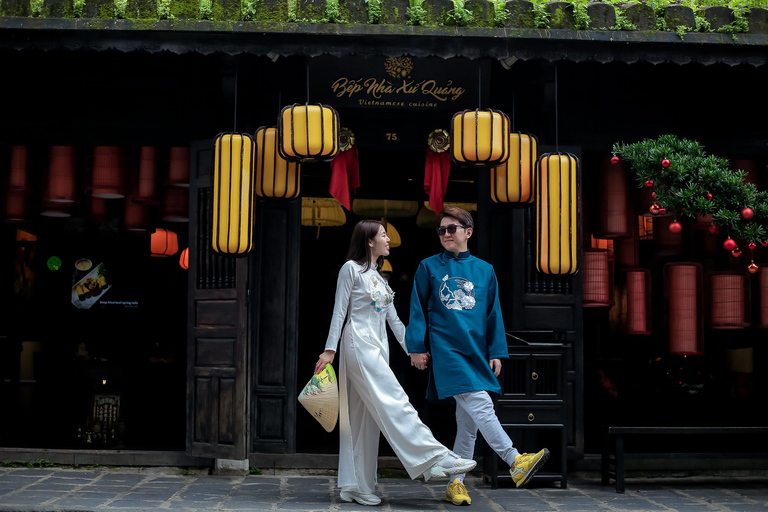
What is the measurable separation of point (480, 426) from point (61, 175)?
5.07 m

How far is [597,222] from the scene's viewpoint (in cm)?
840

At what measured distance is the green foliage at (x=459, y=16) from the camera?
6492mm

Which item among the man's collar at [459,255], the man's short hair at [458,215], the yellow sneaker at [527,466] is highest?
the man's short hair at [458,215]

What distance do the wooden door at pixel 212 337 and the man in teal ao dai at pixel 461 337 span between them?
1849 mm

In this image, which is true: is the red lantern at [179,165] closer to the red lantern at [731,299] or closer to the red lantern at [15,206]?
the red lantern at [15,206]

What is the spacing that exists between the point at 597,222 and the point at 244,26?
4.10 m

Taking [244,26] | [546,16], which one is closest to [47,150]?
[244,26]

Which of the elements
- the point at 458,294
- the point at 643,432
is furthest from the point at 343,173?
the point at 643,432

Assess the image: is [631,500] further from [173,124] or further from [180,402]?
[180,402]

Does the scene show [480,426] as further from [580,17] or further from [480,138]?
[580,17]

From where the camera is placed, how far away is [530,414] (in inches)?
265

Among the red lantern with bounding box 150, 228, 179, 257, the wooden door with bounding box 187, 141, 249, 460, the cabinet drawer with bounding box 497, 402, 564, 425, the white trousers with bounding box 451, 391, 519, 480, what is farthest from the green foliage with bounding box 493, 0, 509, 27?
the red lantern with bounding box 150, 228, 179, 257

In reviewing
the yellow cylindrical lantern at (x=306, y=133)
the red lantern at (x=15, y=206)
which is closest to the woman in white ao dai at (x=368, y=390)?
the yellow cylindrical lantern at (x=306, y=133)

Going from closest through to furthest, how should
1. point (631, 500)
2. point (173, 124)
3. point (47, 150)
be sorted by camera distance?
point (631, 500)
point (173, 124)
point (47, 150)
